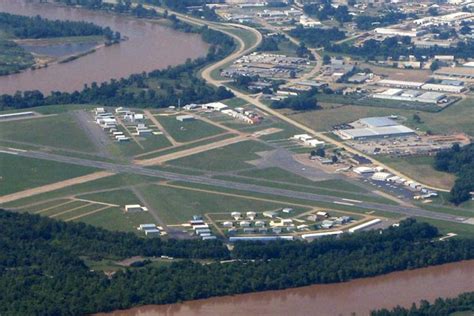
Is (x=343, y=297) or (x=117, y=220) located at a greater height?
(x=343, y=297)

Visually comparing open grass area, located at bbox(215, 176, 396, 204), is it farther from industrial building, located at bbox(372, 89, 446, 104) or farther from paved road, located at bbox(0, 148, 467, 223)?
industrial building, located at bbox(372, 89, 446, 104)

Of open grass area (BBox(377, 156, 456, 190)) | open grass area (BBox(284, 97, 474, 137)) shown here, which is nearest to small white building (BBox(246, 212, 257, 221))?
open grass area (BBox(377, 156, 456, 190))

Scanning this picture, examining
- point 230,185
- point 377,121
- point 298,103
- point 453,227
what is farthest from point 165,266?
point 298,103

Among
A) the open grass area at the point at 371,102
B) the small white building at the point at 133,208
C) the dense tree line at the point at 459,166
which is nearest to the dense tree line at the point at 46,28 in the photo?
the open grass area at the point at 371,102

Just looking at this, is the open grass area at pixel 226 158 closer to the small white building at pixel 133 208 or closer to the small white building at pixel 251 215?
the small white building at pixel 133 208

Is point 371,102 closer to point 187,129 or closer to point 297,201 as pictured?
point 187,129

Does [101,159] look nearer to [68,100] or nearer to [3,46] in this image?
[68,100]
